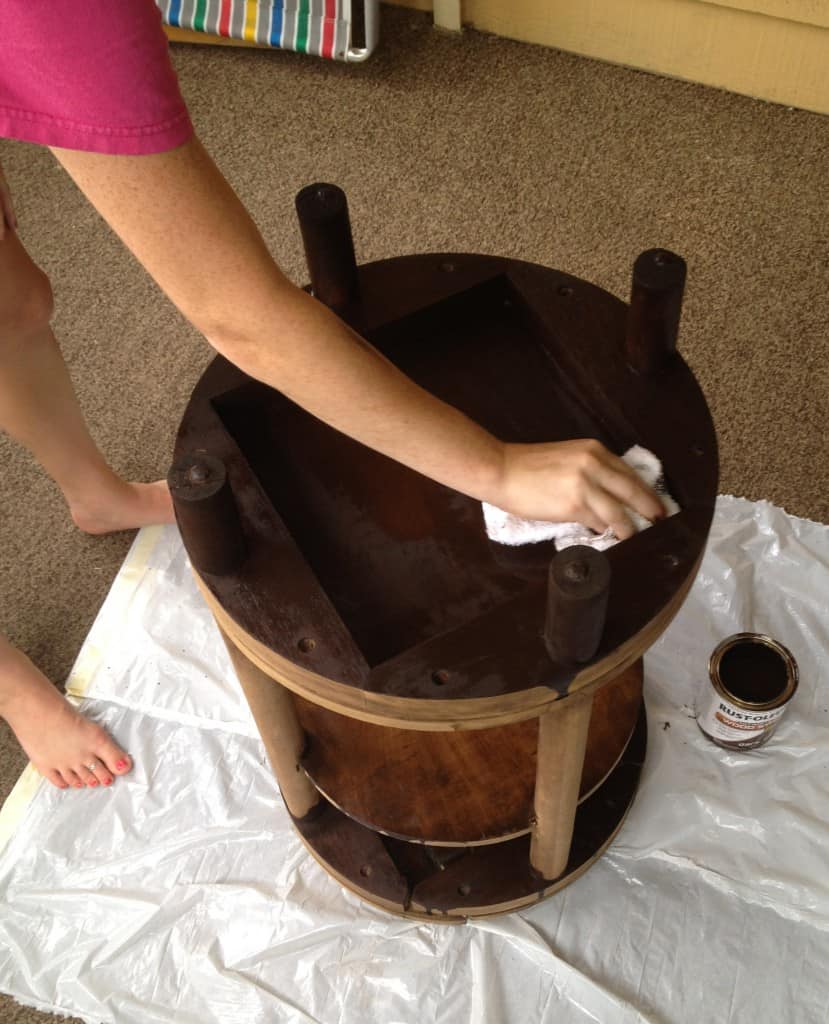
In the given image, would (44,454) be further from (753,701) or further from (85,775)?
(753,701)

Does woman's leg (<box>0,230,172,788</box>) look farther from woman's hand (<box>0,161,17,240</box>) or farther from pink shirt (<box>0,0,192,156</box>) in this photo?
pink shirt (<box>0,0,192,156</box>)

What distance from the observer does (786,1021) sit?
0.79 m

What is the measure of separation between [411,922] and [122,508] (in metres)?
0.50

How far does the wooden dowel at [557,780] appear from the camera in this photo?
61 cm

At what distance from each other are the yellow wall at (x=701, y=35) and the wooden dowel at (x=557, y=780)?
3.35ft

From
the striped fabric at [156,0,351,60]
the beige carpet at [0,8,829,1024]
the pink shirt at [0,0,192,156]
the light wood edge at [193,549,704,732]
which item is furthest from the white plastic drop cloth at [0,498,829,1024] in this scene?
the striped fabric at [156,0,351,60]

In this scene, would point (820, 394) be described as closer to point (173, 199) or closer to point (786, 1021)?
point (786, 1021)

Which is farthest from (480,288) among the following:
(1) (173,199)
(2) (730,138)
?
(2) (730,138)

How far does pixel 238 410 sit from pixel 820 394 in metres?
0.71

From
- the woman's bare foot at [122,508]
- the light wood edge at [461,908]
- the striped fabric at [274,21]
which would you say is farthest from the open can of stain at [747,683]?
the striped fabric at [274,21]

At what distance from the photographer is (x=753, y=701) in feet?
2.81

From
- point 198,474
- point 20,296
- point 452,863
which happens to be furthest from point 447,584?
point 20,296

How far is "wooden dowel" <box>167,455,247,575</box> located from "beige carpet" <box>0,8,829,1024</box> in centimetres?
51

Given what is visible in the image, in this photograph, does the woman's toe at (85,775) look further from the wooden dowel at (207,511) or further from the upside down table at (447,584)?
the wooden dowel at (207,511)
